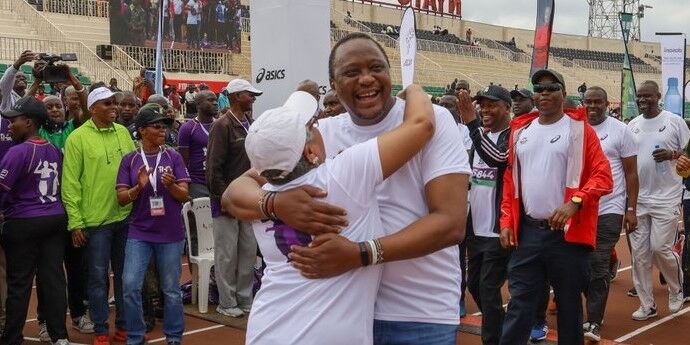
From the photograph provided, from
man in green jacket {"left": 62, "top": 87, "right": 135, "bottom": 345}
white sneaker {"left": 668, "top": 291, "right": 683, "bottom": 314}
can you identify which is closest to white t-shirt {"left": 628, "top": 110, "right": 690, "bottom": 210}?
white sneaker {"left": 668, "top": 291, "right": 683, "bottom": 314}

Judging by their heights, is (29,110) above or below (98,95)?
below

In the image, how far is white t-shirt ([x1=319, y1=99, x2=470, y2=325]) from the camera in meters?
2.88

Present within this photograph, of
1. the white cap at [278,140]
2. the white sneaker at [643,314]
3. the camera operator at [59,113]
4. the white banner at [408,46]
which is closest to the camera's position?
the white cap at [278,140]

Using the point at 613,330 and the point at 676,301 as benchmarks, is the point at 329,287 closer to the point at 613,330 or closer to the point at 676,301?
the point at 613,330

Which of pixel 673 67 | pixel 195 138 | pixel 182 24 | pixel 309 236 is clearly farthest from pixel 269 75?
pixel 182 24

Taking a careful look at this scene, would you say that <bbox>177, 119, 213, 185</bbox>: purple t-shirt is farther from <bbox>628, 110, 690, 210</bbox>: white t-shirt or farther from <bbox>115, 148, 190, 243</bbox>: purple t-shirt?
<bbox>628, 110, 690, 210</bbox>: white t-shirt

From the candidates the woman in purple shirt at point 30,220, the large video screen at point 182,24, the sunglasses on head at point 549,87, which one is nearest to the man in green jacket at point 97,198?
the woman in purple shirt at point 30,220

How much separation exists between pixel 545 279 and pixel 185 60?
82.7 feet

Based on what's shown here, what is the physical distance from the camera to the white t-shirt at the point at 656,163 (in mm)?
7852

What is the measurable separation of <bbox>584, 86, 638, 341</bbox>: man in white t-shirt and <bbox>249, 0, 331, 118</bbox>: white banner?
2.40 m

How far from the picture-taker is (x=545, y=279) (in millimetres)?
5418

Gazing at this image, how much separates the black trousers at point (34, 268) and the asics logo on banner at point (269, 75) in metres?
1.96

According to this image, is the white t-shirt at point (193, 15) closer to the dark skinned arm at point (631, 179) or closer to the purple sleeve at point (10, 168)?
the purple sleeve at point (10, 168)

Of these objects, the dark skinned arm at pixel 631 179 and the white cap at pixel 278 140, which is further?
the dark skinned arm at pixel 631 179
